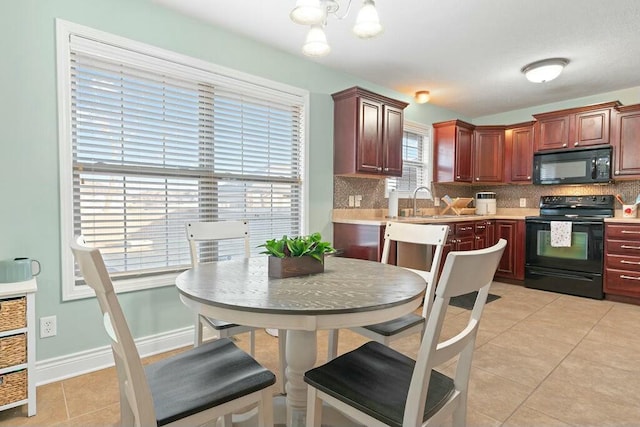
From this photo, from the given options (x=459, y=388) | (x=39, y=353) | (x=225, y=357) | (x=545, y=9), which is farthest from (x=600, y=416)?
(x=39, y=353)

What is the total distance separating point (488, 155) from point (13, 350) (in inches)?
213

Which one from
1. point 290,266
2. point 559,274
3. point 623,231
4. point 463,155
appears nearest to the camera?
point 290,266

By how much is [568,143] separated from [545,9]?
2.44 metres

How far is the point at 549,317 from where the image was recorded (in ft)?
10.6

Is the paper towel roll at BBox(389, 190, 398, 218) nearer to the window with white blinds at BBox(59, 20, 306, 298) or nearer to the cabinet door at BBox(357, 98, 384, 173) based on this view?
the cabinet door at BBox(357, 98, 384, 173)

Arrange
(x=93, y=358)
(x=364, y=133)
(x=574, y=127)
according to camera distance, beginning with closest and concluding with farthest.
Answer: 1. (x=93, y=358)
2. (x=364, y=133)
3. (x=574, y=127)

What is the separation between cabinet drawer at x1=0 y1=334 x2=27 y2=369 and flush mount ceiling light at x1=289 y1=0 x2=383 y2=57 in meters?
2.05

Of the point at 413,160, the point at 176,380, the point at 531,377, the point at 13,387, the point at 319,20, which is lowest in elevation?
the point at 531,377

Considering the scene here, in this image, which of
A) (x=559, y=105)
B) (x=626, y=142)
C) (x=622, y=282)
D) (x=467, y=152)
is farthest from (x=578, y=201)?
(x=467, y=152)

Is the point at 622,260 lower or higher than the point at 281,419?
higher

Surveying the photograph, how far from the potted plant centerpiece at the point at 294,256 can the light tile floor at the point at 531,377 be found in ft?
3.52

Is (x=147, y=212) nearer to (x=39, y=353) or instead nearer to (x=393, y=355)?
(x=39, y=353)

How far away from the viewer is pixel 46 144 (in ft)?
6.61

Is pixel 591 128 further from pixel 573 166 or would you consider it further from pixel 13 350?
pixel 13 350
